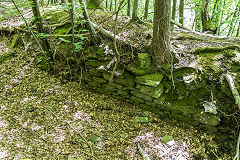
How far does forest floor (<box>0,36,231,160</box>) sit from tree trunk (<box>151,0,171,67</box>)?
164 cm

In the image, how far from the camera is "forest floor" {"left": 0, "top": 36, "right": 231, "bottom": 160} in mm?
3246

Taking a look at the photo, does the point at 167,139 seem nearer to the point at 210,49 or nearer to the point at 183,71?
the point at 183,71

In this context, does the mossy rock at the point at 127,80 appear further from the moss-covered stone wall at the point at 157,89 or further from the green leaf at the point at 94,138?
the green leaf at the point at 94,138

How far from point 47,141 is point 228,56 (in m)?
5.07

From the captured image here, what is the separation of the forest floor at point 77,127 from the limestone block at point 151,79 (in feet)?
2.92

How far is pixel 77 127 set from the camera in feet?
12.3

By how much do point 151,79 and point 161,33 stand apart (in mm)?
1216

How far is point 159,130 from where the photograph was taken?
378cm

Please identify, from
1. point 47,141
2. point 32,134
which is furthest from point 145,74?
point 32,134

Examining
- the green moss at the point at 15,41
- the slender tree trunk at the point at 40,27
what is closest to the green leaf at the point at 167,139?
the slender tree trunk at the point at 40,27

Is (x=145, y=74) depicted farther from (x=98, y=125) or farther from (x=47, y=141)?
(x=47, y=141)

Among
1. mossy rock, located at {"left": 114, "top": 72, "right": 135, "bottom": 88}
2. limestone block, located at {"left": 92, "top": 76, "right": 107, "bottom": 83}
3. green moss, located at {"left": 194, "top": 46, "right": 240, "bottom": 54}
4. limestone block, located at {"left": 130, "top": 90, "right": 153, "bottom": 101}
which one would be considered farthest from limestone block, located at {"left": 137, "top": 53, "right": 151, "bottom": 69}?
green moss, located at {"left": 194, "top": 46, "right": 240, "bottom": 54}

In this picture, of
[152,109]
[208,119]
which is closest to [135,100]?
[152,109]

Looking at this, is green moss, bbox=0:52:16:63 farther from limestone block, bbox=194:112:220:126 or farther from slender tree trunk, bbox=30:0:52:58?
limestone block, bbox=194:112:220:126
